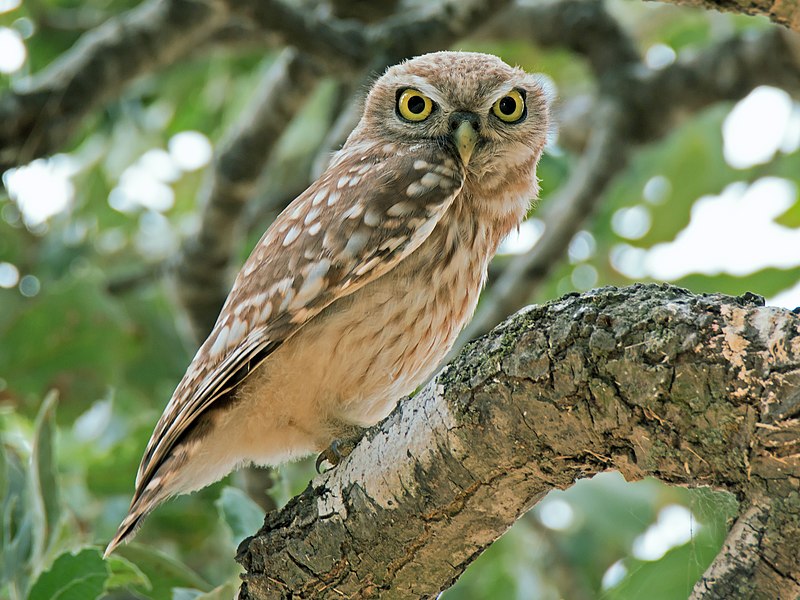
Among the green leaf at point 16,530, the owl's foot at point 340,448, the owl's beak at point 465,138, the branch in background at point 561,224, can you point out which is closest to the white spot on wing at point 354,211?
the owl's beak at point 465,138

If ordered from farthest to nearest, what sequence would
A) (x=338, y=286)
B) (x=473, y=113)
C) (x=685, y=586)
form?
(x=473, y=113), (x=338, y=286), (x=685, y=586)

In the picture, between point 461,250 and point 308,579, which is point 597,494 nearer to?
point 461,250

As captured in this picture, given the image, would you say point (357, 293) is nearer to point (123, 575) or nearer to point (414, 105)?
point (414, 105)

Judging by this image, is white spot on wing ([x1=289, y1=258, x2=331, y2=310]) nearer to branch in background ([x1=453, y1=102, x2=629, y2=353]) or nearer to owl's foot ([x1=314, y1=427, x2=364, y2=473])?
owl's foot ([x1=314, y1=427, x2=364, y2=473])

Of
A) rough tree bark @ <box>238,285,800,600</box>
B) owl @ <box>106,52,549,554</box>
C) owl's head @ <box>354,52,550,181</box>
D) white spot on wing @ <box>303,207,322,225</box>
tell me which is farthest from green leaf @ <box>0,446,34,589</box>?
owl's head @ <box>354,52,550,181</box>

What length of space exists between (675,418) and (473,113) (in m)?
1.81

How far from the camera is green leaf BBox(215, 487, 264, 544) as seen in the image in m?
2.58

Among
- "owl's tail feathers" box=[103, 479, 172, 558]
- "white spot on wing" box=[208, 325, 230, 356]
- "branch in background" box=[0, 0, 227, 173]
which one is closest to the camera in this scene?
"owl's tail feathers" box=[103, 479, 172, 558]

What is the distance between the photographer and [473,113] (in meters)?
3.19

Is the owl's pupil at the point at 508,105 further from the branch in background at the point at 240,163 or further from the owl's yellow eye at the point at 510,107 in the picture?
the branch in background at the point at 240,163

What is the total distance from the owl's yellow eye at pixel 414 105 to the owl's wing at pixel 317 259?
0.55ft

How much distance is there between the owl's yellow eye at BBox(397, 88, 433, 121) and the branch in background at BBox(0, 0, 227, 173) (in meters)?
1.33

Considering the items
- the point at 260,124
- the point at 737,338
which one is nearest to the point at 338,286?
the point at 737,338

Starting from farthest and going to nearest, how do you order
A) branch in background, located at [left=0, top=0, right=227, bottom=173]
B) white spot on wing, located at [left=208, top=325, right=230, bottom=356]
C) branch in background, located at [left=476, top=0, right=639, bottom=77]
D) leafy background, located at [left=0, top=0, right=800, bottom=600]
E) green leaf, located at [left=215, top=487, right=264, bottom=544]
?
1. branch in background, located at [left=476, top=0, right=639, bottom=77]
2. leafy background, located at [left=0, top=0, right=800, bottom=600]
3. branch in background, located at [left=0, top=0, right=227, bottom=173]
4. white spot on wing, located at [left=208, top=325, right=230, bottom=356]
5. green leaf, located at [left=215, top=487, right=264, bottom=544]
